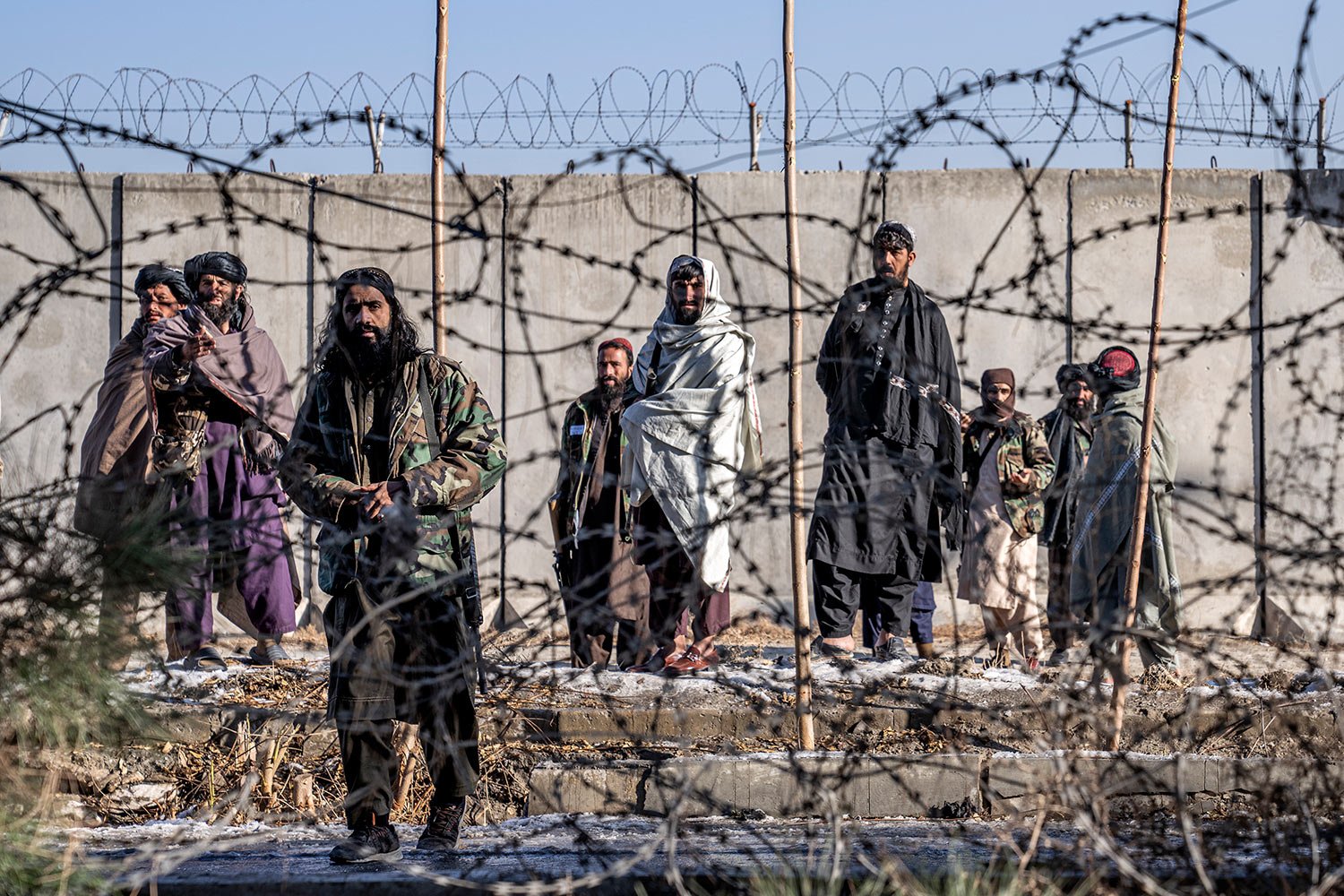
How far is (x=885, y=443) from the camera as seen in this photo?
7.42 m

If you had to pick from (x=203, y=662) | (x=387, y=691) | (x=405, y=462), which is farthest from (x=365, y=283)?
(x=203, y=662)

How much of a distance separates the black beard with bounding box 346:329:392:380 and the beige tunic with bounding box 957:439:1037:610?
4.02 m

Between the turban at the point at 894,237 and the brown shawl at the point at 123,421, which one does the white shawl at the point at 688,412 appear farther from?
the brown shawl at the point at 123,421

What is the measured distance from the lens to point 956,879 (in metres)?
3.37

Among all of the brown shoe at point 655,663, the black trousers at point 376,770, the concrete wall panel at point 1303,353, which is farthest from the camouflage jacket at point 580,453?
the concrete wall panel at point 1303,353

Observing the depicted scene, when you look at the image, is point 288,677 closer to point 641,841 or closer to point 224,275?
point 224,275

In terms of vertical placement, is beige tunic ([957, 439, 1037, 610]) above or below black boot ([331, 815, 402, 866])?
above

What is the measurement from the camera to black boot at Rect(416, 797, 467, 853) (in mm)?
4562

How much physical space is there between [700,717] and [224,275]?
2662 mm

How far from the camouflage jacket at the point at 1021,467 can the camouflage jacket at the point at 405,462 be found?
3.78 meters

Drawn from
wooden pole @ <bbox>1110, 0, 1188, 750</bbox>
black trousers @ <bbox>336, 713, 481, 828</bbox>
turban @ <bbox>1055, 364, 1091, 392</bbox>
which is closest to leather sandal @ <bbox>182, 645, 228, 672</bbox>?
black trousers @ <bbox>336, 713, 481, 828</bbox>

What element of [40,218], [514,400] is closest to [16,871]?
[514,400]

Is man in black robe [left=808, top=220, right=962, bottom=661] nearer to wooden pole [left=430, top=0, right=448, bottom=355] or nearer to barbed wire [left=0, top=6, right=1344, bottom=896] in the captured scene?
barbed wire [left=0, top=6, right=1344, bottom=896]

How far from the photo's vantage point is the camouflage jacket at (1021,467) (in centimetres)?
799
